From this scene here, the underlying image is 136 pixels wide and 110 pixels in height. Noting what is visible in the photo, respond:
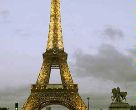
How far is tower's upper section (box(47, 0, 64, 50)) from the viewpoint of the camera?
399ft

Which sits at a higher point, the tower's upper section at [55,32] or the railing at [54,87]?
the tower's upper section at [55,32]

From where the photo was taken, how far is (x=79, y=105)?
384ft

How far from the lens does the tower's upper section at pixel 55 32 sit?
12154cm

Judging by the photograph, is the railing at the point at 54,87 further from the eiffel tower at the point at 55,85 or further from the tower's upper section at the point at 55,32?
the tower's upper section at the point at 55,32

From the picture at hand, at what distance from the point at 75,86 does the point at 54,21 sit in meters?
19.3

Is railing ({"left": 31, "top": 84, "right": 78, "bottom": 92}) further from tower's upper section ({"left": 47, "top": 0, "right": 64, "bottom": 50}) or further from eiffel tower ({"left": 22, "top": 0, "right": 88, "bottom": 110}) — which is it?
tower's upper section ({"left": 47, "top": 0, "right": 64, "bottom": 50})

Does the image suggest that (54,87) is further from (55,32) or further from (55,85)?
(55,32)

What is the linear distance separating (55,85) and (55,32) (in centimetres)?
1481

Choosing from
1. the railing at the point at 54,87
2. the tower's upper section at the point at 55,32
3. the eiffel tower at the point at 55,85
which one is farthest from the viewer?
the tower's upper section at the point at 55,32

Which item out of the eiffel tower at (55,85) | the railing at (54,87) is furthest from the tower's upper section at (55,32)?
the railing at (54,87)

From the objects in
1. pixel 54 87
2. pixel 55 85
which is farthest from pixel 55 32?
pixel 54 87

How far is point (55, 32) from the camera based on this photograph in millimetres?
122625

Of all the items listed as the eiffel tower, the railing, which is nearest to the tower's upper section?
the eiffel tower

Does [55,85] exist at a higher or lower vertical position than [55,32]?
lower
